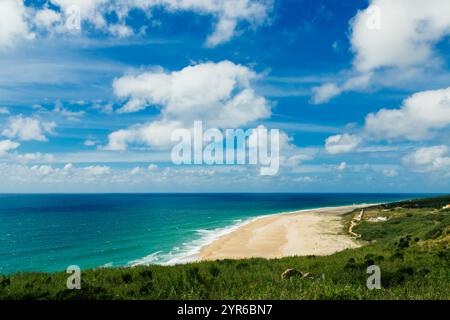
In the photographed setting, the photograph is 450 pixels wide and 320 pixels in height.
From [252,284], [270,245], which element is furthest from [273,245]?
[252,284]

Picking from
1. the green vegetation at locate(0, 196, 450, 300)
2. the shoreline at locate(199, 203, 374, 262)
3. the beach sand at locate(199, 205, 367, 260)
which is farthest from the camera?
the beach sand at locate(199, 205, 367, 260)

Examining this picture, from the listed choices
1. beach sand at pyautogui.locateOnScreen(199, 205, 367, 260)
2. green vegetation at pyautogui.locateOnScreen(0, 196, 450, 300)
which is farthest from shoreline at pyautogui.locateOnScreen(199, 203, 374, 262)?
green vegetation at pyautogui.locateOnScreen(0, 196, 450, 300)

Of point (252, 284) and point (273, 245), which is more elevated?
point (252, 284)

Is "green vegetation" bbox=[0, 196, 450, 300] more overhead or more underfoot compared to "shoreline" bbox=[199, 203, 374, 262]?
more overhead

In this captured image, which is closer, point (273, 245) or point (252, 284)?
point (252, 284)

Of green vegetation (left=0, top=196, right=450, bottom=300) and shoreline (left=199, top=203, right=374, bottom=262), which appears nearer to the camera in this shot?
green vegetation (left=0, top=196, right=450, bottom=300)

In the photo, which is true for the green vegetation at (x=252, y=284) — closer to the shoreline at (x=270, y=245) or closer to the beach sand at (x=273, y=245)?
the shoreline at (x=270, y=245)

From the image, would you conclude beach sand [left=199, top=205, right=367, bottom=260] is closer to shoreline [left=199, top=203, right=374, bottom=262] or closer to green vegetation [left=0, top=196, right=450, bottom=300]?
shoreline [left=199, top=203, right=374, bottom=262]

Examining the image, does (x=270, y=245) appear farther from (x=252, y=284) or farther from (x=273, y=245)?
(x=252, y=284)

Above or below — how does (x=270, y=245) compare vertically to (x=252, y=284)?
below

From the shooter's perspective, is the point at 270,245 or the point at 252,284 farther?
the point at 270,245

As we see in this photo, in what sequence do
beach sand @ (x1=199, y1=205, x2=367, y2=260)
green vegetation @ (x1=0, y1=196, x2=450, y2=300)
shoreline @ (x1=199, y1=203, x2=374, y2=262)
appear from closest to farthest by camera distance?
1. green vegetation @ (x1=0, y1=196, x2=450, y2=300)
2. shoreline @ (x1=199, y1=203, x2=374, y2=262)
3. beach sand @ (x1=199, y1=205, x2=367, y2=260)
